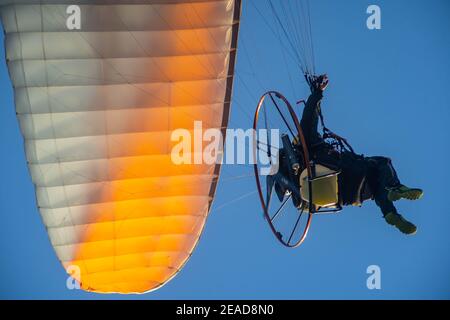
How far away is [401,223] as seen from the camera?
15477mm

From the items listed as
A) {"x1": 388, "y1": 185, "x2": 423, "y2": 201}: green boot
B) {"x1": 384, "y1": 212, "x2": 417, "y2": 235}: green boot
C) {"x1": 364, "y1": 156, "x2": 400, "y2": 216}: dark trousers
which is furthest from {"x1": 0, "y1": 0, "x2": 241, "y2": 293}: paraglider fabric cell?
{"x1": 384, "y1": 212, "x2": 417, "y2": 235}: green boot

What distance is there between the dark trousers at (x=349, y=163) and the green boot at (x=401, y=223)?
32 centimetres

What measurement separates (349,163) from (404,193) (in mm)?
1196

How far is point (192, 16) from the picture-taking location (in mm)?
16516

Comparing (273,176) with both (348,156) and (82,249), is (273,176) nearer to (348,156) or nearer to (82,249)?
(348,156)

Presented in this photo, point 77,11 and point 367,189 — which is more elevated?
point 77,11

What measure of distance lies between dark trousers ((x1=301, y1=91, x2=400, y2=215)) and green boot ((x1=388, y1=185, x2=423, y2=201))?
0.59 feet

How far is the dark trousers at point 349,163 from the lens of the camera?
16.2 metres

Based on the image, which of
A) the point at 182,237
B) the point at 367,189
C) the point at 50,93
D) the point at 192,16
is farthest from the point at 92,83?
the point at 367,189

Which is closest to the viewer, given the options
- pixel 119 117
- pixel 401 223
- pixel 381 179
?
pixel 401 223

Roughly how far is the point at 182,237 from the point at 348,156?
11.5 ft

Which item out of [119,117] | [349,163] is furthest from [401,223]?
[119,117]

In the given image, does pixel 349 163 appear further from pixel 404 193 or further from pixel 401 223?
pixel 401 223

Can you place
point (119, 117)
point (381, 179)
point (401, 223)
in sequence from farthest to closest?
point (119, 117)
point (381, 179)
point (401, 223)
